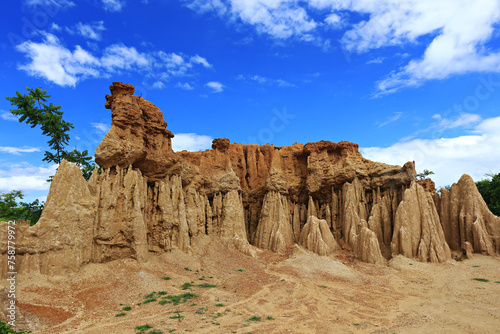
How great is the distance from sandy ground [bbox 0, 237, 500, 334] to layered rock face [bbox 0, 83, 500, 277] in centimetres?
181

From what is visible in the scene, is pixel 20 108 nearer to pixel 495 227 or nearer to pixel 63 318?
pixel 63 318

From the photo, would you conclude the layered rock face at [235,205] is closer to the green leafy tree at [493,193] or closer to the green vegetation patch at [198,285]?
the green vegetation patch at [198,285]

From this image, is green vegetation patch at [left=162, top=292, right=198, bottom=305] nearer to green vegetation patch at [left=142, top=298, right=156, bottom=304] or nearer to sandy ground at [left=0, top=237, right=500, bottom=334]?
sandy ground at [left=0, top=237, right=500, bottom=334]

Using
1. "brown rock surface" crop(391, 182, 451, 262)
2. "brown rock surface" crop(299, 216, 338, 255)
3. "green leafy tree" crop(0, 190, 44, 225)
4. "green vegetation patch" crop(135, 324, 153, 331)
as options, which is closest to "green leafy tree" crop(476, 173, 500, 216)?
"brown rock surface" crop(391, 182, 451, 262)

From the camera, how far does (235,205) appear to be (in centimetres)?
3466

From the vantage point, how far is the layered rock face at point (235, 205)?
19.5m

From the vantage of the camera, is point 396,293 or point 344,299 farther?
point 396,293

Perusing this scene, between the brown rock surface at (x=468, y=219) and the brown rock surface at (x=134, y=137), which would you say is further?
the brown rock surface at (x=468, y=219)

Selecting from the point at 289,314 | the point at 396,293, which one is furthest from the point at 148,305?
the point at 396,293

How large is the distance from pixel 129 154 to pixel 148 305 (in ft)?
39.8

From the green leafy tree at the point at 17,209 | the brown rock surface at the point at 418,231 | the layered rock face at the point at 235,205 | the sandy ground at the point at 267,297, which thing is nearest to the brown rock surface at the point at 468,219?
the layered rock face at the point at 235,205

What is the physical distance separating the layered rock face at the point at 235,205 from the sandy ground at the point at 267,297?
5.93 feet

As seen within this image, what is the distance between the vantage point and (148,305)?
54.2ft

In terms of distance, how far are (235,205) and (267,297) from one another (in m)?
16.3
